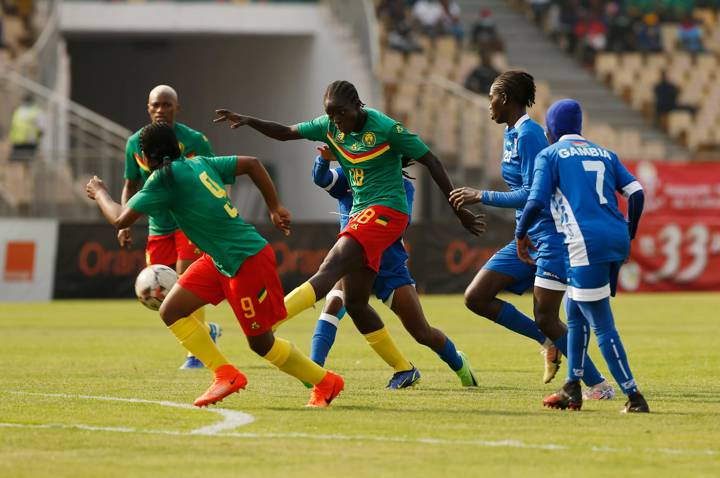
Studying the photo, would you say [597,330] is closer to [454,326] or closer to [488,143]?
[454,326]

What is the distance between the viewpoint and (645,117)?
3412cm

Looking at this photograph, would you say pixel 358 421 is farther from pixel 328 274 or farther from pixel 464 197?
pixel 464 197

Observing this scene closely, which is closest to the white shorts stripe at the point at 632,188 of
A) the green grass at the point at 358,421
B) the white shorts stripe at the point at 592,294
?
the white shorts stripe at the point at 592,294

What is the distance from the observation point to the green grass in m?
6.69

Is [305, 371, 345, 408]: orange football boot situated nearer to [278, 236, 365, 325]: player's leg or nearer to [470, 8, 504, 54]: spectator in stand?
[278, 236, 365, 325]: player's leg

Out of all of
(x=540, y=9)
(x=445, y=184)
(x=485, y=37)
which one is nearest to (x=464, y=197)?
(x=445, y=184)

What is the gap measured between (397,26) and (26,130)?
31.3ft

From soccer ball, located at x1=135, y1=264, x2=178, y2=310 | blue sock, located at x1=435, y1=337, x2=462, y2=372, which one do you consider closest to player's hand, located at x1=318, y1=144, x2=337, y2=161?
soccer ball, located at x1=135, y1=264, x2=178, y2=310

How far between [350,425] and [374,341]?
2.45 metres

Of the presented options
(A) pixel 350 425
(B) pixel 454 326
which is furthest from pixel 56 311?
(A) pixel 350 425

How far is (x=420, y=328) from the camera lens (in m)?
10.3

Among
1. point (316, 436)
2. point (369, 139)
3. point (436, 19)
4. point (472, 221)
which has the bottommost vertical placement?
point (316, 436)

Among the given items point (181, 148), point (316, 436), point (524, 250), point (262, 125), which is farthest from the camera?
point (181, 148)

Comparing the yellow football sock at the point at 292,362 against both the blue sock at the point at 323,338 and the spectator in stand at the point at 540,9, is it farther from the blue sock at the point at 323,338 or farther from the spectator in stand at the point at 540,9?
the spectator in stand at the point at 540,9
